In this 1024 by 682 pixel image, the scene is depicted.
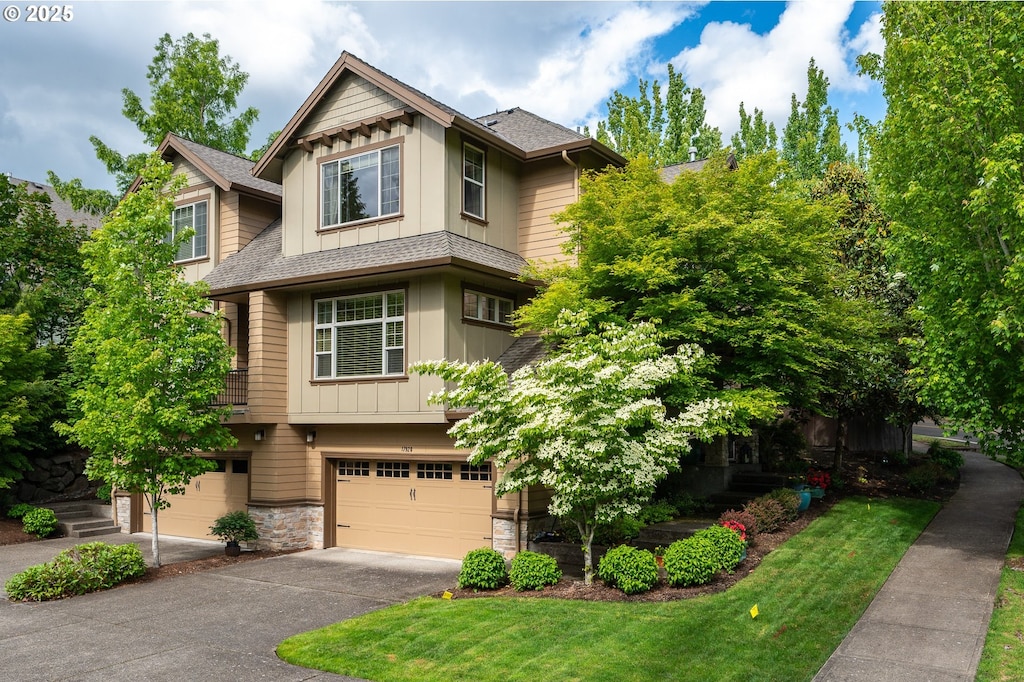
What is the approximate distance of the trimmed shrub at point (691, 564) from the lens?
33.7ft

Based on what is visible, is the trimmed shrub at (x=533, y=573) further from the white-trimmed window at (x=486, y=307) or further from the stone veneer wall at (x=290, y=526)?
the stone veneer wall at (x=290, y=526)

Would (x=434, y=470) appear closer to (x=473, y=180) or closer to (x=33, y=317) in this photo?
(x=473, y=180)

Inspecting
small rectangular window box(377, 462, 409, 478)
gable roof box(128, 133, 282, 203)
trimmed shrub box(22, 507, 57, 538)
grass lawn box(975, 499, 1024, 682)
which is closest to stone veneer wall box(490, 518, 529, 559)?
small rectangular window box(377, 462, 409, 478)

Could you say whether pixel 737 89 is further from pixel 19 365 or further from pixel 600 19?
pixel 19 365

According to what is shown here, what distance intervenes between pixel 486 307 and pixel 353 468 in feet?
15.5

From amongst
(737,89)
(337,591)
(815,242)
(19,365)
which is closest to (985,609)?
(815,242)

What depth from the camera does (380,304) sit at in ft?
49.2

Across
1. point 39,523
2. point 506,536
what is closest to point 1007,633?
point 506,536

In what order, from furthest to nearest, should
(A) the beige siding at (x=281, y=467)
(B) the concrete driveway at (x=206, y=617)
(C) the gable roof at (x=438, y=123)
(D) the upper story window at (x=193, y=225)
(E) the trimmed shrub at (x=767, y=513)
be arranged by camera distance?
(D) the upper story window at (x=193, y=225) → (A) the beige siding at (x=281, y=467) → (C) the gable roof at (x=438, y=123) → (E) the trimmed shrub at (x=767, y=513) → (B) the concrete driveway at (x=206, y=617)

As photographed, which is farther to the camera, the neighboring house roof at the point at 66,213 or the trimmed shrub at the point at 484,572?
the neighboring house roof at the point at 66,213

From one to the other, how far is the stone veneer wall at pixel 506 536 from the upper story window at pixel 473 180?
6.26m

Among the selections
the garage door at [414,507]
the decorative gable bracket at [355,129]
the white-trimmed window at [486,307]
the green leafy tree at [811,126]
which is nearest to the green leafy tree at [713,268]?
the white-trimmed window at [486,307]

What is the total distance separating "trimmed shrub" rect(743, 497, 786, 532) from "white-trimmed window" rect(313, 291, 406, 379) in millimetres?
7104

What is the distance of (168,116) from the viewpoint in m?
29.0
